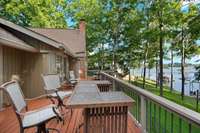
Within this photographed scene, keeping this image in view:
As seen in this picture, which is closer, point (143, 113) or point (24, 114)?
point (24, 114)

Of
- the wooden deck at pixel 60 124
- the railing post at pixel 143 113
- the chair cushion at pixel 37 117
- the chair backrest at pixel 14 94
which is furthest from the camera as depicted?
the wooden deck at pixel 60 124

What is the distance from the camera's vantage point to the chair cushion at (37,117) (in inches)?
134

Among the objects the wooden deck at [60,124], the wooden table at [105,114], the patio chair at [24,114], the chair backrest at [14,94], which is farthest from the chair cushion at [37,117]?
the wooden deck at [60,124]

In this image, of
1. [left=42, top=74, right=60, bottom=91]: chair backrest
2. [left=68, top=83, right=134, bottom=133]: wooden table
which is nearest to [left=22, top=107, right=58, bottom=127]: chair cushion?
[left=68, top=83, right=134, bottom=133]: wooden table

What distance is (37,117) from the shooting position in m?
3.62

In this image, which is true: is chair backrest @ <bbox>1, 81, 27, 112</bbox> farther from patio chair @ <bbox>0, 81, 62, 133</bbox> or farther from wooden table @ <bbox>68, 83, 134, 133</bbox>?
wooden table @ <bbox>68, 83, 134, 133</bbox>

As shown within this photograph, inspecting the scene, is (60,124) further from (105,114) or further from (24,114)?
(105,114)

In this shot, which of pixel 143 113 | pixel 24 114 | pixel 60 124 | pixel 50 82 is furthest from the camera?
pixel 50 82

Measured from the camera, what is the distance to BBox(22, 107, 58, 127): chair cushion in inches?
134

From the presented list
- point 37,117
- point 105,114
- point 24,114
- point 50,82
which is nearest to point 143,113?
point 105,114

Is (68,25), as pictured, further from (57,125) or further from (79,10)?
(57,125)

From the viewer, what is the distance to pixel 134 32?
21.6m

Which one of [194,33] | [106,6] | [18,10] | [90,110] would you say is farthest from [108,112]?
[18,10]

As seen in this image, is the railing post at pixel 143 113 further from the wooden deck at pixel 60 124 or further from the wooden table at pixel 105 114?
the wooden deck at pixel 60 124
